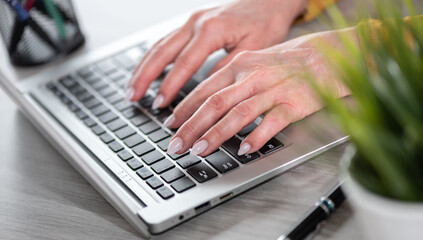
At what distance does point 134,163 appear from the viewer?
69 centimetres

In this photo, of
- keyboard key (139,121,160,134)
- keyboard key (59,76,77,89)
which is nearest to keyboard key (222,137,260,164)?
keyboard key (139,121,160,134)

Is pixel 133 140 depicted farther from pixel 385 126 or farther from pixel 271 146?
pixel 385 126

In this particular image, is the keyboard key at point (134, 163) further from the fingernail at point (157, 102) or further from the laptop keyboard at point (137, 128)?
the fingernail at point (157, 102)

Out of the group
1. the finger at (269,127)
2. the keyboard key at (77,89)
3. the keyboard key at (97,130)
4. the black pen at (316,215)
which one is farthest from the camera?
the keyboard key at (77,89)

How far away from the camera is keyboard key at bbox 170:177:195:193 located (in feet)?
2.07

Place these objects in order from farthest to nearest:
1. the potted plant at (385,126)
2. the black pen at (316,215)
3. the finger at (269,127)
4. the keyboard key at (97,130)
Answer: the keyboard key at (97,130), the finger at (269,127), the black pen at (316,215), the potted plant at (385,126)

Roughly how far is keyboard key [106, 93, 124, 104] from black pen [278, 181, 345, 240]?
0.36m

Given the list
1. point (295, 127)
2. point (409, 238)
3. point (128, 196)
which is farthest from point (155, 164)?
point (409, 238)

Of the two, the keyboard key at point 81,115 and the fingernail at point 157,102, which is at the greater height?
the fingernail at point 157,102

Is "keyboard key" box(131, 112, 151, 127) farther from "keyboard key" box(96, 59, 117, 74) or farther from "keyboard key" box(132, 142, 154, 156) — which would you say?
"keyboard key" box(96, 59, 117, 74)

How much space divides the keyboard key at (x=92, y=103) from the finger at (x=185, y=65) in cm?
9

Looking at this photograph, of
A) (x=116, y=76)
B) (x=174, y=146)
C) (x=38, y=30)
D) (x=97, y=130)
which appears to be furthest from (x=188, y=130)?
(x=38, y=30)

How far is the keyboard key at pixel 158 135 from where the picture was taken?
73cm

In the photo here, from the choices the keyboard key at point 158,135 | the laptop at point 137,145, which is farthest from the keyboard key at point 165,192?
the keyboard key at point 158,135
